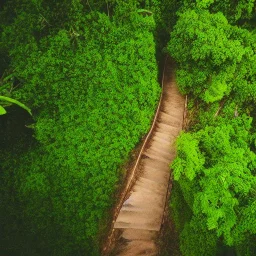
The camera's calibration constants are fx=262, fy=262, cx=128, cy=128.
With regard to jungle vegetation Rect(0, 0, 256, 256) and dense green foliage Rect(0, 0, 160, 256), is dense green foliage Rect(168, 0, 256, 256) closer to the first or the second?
jungle vegetation Rect(0, 0, 256, 256)

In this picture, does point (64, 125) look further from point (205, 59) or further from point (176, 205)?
point (205, 59)

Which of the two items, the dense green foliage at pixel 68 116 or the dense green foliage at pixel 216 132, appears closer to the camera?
the dense green foliage at pixel 216 132

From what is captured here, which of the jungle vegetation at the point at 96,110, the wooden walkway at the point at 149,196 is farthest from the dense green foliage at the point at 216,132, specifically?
the wooden walkway at the point at 149,196

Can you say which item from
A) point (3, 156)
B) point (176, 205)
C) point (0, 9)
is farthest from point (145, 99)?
point (0, 9)

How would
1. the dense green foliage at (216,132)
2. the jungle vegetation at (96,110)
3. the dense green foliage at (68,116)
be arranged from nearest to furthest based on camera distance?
the dense green foliage at (216,132), the jungle vegetation at (96,110), the dense green foliage at (68,116)

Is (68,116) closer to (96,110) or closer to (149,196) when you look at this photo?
(96,110)

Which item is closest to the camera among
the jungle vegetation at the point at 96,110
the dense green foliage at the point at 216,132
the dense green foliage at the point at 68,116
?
the dense green foliage at the point at 216,132

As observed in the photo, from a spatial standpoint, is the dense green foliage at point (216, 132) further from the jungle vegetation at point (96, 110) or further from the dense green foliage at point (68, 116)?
the dense green foliage at point (68, 116)
